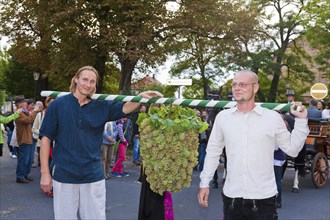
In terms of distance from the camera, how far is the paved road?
6.80 meters

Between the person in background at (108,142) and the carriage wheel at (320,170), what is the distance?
15.9ft

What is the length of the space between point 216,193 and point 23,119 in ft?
15.3

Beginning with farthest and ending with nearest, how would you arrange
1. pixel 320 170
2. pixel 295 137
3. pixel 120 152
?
1. pixel 120 152
2. pixel 320 170
3. pixel 295 137

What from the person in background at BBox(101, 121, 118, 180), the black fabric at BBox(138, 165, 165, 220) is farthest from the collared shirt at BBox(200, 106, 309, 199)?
the person in background at BBox(101, 121, 118, 180)

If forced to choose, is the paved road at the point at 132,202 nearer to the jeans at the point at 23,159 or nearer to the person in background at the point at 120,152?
the jeans at the point at 23,159

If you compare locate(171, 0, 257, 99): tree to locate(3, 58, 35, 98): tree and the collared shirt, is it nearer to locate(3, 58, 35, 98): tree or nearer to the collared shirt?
the collared shirt

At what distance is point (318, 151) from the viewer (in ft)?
33.5

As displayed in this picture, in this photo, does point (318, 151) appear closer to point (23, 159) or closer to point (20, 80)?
point (23, 159)

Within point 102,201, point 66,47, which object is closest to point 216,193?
point 102,201

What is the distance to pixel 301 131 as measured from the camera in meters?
3.18

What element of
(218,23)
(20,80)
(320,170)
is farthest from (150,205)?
(20,80)

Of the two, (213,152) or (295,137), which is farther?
(213,152)

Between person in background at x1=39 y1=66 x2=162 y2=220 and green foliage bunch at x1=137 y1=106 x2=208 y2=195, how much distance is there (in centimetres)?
48

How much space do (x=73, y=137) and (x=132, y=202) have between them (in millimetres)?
4328
